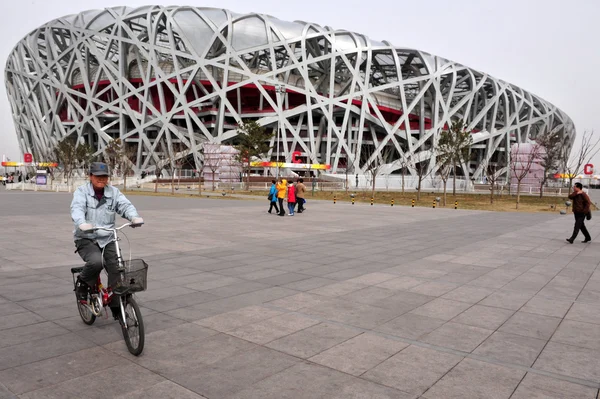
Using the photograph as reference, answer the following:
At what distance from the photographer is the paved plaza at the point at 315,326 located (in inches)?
139

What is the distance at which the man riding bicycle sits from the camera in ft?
14.3

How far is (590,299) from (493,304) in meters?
1.58

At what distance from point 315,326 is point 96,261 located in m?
2.39

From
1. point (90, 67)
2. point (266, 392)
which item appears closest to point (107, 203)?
point (266, 392)

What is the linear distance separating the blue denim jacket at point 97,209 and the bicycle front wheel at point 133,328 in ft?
2.55

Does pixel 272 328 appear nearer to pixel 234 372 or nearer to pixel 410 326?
pixel 234 372

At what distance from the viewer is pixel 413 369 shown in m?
3.82

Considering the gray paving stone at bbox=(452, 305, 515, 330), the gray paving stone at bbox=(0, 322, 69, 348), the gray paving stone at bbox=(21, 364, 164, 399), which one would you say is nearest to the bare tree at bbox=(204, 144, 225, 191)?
the gray paving stone at bbox=(0, 322, 69, 348)

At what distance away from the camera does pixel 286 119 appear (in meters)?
62.9

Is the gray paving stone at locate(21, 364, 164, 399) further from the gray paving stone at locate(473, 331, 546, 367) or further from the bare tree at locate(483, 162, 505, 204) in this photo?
the bare tree at locate(483, 162, 505, 204)

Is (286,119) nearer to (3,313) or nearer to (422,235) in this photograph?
(422,235)

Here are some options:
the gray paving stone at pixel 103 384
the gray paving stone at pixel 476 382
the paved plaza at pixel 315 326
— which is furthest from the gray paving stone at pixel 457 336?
the gray paving stone at pixel 103 384

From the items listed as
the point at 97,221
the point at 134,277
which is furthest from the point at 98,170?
the point at 134,277

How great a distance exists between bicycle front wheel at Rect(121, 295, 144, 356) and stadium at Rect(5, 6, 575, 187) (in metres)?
53.7
